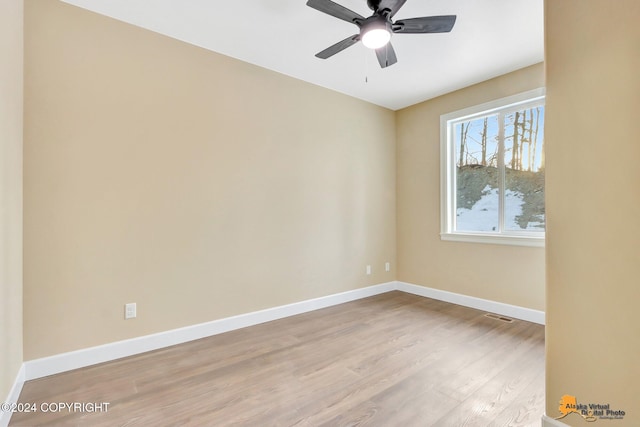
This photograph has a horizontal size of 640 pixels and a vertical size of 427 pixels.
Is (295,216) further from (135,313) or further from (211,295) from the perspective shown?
(135,313)

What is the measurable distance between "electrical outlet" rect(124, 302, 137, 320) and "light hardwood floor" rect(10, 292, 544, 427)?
0.33 metres

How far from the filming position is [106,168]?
235 centimetres

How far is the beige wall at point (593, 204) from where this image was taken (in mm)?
1255

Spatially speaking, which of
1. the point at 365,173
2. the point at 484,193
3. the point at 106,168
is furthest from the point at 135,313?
the point at 484,193

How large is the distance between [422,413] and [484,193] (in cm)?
285

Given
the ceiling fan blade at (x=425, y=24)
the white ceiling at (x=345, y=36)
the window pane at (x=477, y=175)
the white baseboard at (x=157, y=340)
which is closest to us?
the ceiling fan blade at (x=425, y=24)

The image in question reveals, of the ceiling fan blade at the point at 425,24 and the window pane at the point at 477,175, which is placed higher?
the ceiling fan blade at the point at 425,24

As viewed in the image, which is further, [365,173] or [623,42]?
[365,173]

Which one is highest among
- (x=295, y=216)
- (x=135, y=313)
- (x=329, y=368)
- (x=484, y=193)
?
(x=484, y=193)

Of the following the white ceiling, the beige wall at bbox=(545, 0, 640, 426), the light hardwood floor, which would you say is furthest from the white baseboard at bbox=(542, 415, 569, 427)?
the white ceiling

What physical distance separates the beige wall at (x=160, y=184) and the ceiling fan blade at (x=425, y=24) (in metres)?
1.64
